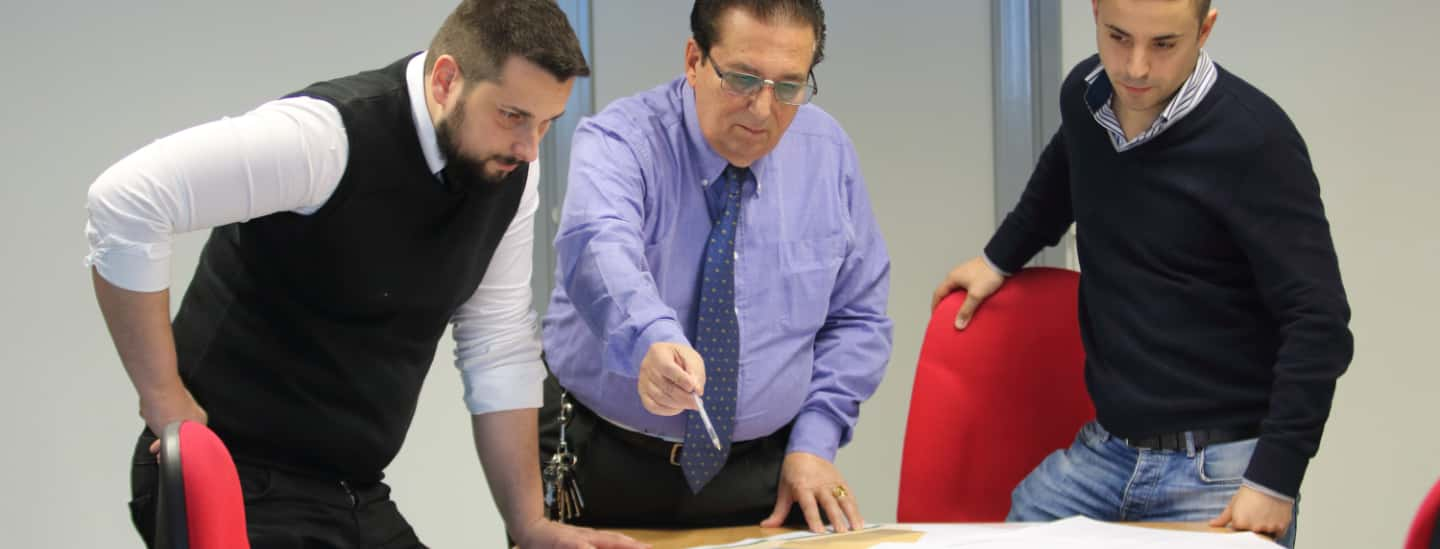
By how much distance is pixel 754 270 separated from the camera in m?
2.00

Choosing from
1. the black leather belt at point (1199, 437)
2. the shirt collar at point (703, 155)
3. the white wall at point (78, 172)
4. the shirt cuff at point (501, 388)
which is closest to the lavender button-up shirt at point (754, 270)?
the shirt collar at point (703, 155)

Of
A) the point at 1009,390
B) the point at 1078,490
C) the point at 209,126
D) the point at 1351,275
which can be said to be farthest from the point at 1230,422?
the point at 1351,275

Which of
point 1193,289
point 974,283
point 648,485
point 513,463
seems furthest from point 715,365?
point 1193,289

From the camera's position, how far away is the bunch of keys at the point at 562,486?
6.55 ft

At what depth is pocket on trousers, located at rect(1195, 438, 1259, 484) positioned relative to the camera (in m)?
1.74

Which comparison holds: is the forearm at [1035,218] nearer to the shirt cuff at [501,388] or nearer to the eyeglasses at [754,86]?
the eyeglasses at [754,86]

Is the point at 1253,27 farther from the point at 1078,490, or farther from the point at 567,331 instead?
the point at 567,331

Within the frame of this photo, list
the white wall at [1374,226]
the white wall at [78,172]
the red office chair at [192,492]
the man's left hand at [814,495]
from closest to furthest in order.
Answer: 1. the red office chair at [192,492]
2. the man's left hand at [814,495]
3. the white wall at [78,172]
4. the white wall at [1374,226]

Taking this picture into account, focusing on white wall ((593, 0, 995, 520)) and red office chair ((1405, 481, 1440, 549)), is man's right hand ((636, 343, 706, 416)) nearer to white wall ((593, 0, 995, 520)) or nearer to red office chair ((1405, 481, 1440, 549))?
red office chair ((1405, 481, 1440, 549))

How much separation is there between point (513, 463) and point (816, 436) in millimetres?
456

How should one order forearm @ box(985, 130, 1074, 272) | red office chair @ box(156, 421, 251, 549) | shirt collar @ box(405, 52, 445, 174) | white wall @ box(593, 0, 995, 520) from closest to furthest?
1. red office chair @ box(156, 421, 251, 549)
2. shirt collar @ box(405, 52, 445, 174)
3. forearm @ box(985, 130, 1074, 272)
4. white wall @ box(593, 0, 995, 520)

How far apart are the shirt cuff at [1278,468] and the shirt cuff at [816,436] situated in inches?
24.1

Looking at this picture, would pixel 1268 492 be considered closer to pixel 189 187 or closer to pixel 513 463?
pixel 513 463

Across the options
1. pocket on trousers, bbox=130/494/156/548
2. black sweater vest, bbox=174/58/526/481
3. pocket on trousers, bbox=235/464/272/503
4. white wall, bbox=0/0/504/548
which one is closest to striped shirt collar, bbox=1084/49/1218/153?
black sweater vest, bbox=174/58/526/481
